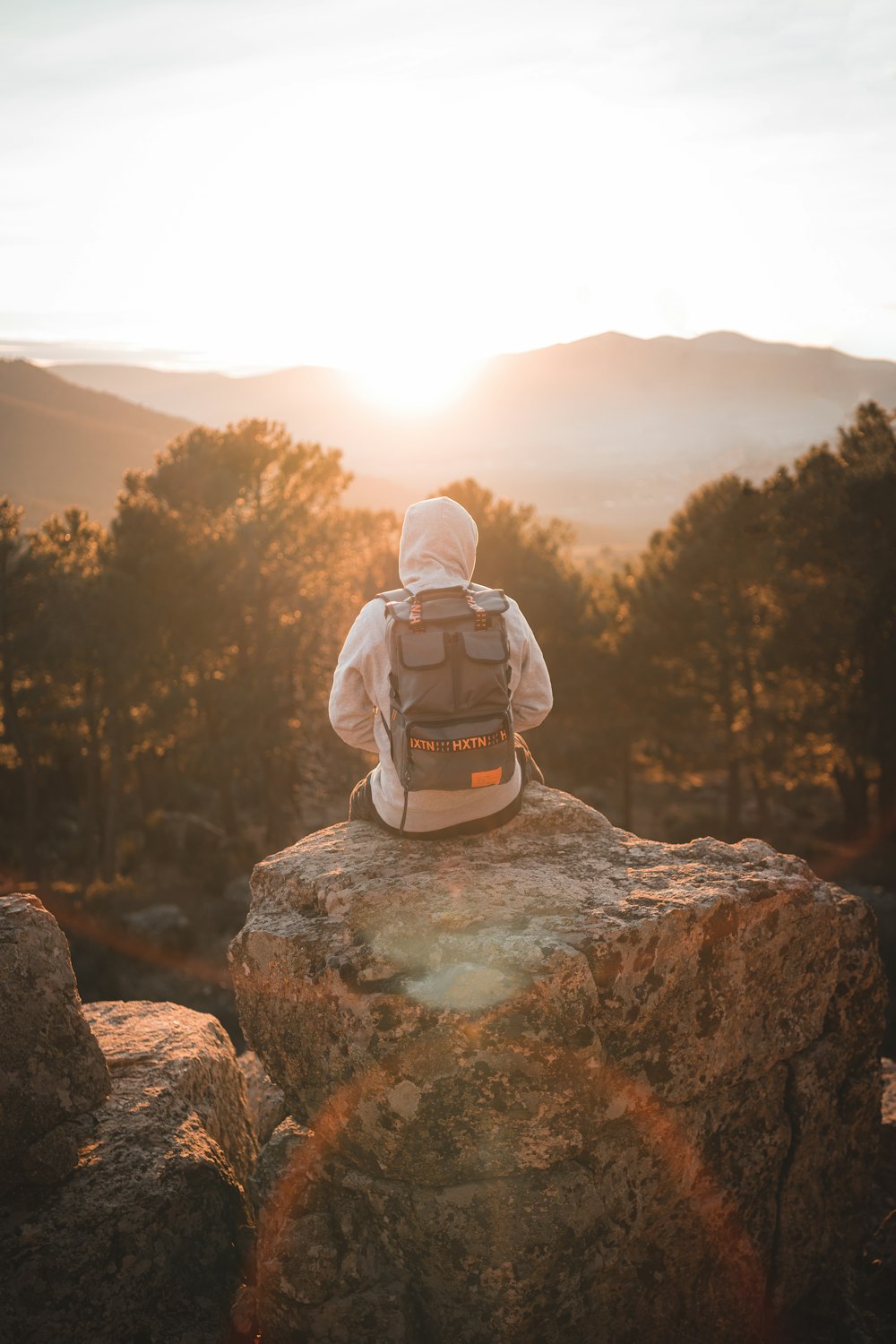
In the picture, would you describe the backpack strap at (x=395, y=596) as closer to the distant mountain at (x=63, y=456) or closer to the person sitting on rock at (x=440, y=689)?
the person sitting on rock at (x=440, y=689)

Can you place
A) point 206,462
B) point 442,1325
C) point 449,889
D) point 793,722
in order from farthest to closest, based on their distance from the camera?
point 206,462 < point 793,722 < point 449,889 < point 442,1325

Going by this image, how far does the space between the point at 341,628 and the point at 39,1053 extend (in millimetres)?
20285

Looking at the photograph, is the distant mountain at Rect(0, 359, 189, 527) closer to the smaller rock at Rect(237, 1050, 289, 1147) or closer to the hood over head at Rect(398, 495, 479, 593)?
the smaller rock at Rect(237, 1050, 289, 1147)

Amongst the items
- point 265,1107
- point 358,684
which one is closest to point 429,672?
point 358,684

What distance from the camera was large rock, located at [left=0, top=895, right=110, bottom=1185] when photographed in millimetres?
4586

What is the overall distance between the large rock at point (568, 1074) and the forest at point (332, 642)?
16.9 metres

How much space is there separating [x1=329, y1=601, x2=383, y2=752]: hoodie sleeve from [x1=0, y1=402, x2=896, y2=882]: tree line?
1723 centimetres

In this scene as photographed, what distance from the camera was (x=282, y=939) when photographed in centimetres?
497

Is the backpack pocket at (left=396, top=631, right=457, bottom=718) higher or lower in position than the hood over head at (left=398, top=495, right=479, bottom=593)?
lower

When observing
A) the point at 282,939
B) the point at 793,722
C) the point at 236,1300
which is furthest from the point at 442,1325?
the point at 793,722

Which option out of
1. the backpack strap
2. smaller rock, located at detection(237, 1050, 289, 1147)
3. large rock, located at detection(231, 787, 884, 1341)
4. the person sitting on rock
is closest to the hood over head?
the person sitting on rock

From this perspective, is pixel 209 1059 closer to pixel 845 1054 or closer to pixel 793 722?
pixel 845 1054

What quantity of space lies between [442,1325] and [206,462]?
78.3 ft

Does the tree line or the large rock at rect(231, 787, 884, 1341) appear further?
the tree line
